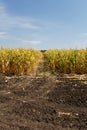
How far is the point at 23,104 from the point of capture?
342 inches

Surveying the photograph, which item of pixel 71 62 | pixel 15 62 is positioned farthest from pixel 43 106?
pixel 71 62

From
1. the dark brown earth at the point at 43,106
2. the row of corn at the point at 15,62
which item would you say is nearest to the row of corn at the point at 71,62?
the row of corn at the point at 15,62

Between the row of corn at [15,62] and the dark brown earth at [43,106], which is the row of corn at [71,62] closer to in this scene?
the row of corn at [15,62]

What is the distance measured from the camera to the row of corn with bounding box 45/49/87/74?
1688 centimetres

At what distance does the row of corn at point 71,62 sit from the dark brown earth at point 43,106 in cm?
453

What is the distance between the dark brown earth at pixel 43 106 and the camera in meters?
6.98

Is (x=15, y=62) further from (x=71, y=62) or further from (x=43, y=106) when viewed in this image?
(x=43, y=106)

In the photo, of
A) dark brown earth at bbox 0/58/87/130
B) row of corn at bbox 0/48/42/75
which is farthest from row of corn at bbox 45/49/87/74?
dark brown earth at bbox 0/58/87/130

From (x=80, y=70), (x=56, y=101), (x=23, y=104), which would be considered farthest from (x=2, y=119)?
(x=80, y=70)

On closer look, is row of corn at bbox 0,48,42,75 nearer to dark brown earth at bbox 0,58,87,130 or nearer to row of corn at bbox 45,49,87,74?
row of corn at bbox 45,49,87,74

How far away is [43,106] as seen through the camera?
27.7 ft

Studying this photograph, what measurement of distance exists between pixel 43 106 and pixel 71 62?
901cm

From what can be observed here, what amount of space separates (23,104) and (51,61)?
9.96 metres

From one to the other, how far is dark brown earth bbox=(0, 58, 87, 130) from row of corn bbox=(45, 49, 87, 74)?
14.9 feet
